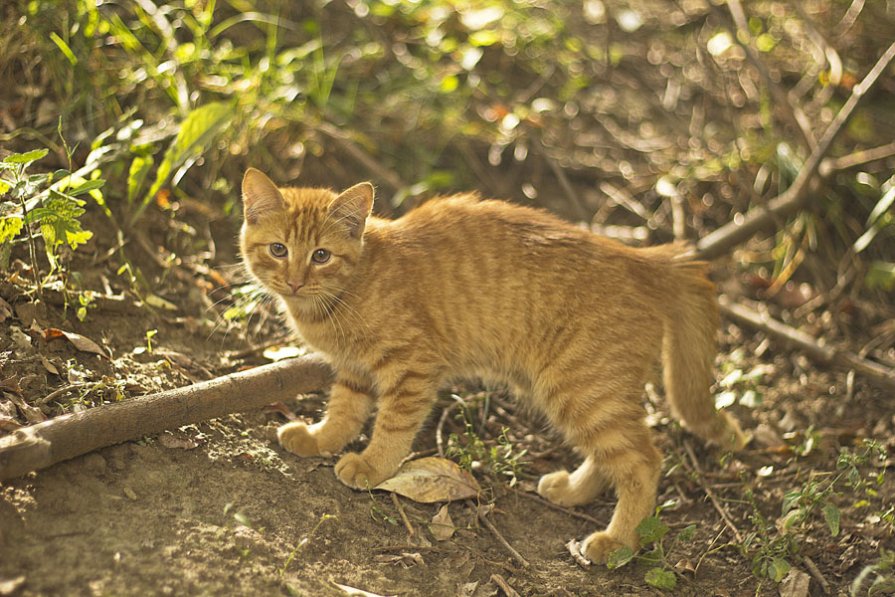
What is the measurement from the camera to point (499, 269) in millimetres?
3375

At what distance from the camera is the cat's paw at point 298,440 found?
10.6 feet

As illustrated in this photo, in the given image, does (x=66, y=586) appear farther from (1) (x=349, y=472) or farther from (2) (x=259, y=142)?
(2) (x=259, y=142)

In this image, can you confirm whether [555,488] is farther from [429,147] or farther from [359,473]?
[429,147]

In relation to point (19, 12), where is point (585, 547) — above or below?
below

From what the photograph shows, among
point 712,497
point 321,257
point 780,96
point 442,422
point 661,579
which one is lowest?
point 712,497

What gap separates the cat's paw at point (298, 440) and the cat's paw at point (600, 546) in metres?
1.13

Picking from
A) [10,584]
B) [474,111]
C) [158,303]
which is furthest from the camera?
[474,111]

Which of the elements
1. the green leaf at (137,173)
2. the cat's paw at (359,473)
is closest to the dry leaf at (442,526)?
the cat's paw at (359,473)

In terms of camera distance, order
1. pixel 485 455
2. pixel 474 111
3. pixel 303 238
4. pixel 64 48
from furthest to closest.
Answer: pixel 474 111, pixel 64 48, pixel 485 455, pixel 303 238

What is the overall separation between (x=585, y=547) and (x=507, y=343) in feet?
2.83

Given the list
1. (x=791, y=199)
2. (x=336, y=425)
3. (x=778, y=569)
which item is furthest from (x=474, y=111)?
(x=778, y=569)

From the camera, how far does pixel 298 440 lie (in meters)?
3.22

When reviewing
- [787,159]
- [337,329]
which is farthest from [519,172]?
[337,329]

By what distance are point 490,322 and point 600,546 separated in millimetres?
983
